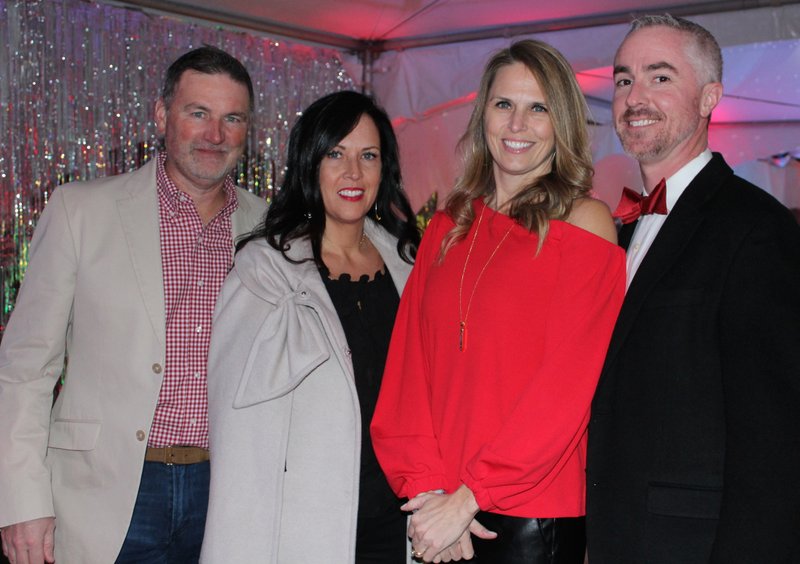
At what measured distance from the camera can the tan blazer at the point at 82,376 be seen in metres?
2.40

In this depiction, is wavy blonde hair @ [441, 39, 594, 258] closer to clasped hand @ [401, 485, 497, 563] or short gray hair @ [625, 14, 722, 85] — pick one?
short gray hair @ [625, 14, 722, 85]

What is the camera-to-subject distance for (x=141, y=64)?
426 centimetres

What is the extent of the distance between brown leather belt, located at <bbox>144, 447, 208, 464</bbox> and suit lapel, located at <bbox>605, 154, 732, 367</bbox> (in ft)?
3.96

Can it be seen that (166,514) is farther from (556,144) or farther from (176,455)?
(556,144)

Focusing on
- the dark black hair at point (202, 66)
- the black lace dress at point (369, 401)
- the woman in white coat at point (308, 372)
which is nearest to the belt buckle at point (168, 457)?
Answer: the woman in white coat at point (308, 372)

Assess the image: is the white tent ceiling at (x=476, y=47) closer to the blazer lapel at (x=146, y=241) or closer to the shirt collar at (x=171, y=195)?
the shirt collar at (x=171, y=195)

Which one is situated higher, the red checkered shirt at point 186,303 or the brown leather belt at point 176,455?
the red checkered shirt at point 186,303

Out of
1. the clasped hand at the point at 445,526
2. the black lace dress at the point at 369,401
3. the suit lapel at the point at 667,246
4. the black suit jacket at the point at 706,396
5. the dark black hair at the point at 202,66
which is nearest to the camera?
the black suit jacket at the point at 706,396

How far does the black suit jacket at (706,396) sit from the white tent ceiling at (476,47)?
222 cm

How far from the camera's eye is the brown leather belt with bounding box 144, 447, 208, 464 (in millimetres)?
2465

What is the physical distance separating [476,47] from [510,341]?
2.87 metres

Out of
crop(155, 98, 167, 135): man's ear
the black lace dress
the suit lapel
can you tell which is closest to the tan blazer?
crop(155, 98, 167, 135): man's ear

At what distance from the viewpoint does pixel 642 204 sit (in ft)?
6.89

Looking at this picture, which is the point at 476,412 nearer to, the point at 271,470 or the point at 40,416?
the point at 271,470
